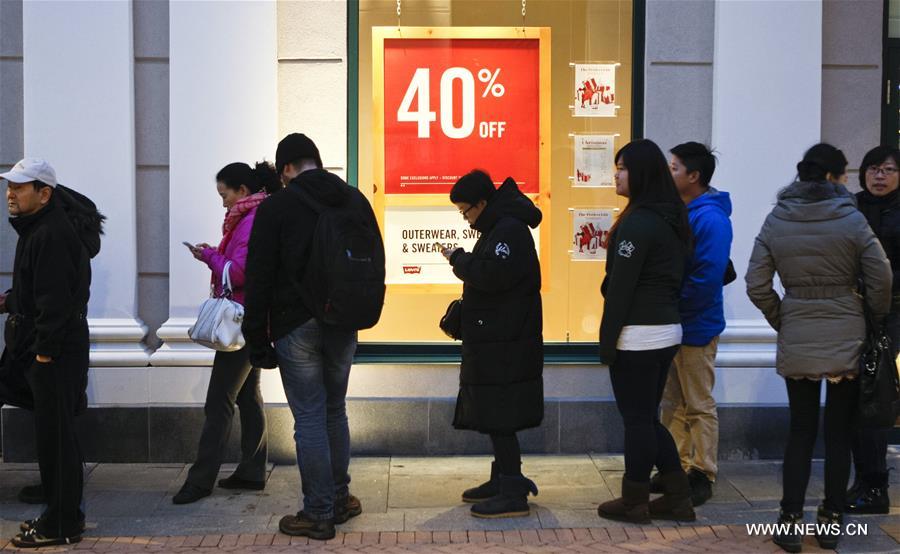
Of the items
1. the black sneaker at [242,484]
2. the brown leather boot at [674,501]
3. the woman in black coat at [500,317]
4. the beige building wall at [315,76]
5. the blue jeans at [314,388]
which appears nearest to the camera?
the blue jeans at [314,388]

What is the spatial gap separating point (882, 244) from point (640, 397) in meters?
1.58

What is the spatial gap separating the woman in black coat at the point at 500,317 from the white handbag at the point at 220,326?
123 cm

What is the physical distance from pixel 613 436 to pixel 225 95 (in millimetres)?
3374

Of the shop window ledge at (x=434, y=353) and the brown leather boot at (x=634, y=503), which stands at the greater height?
the shop window ledge at (x=434, y=353)

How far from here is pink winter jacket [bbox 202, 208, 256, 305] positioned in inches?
244

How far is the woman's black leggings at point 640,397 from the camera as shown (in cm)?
556

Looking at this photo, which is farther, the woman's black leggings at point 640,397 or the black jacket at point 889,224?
the black jacket at point 889,224

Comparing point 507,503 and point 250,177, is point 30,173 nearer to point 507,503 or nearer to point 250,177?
point 250,177

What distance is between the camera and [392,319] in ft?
25.0

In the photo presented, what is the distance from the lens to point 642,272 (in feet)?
18.2

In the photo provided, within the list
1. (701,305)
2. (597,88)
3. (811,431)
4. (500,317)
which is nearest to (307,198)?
(500,317)

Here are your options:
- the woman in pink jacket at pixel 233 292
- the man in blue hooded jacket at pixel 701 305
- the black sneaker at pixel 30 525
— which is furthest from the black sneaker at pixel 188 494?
the man in blue hooded jacket at pixel 701 305

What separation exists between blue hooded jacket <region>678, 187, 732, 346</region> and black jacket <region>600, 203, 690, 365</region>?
0.45m

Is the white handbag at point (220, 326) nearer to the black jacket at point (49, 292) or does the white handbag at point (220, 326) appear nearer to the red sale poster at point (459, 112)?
the black jacket at point (49, 292)
